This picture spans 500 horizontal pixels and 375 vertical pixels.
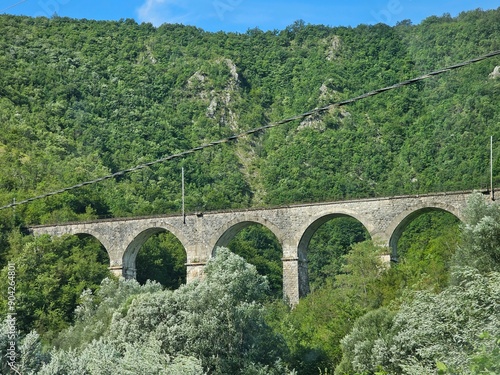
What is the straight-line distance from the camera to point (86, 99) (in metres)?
103

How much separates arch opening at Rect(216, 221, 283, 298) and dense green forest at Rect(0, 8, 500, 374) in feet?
0.59

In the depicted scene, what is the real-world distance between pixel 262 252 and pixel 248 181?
1862 centimetres

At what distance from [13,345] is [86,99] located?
79665 millimetres

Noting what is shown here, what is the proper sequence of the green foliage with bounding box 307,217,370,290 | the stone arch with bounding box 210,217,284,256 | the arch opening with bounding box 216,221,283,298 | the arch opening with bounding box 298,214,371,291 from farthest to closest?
1. the green foliage with bounding box 307,217,370,290
2. the arch opening with bounding box 298,214,371,291
3. the arch opening with bounding box 216,221,283,298
4. the stone arch with bounding box 210,217,284,256

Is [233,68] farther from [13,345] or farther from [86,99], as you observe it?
[13,345]

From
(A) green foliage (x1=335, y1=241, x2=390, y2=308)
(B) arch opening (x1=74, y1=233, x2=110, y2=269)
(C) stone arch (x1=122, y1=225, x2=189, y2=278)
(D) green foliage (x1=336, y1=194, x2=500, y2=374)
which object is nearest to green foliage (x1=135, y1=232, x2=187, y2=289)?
(B) arch opening (x1=74, y1=233, x2=110, y2=269)

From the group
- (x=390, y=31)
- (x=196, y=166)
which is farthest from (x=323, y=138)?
(x=390, y=31)

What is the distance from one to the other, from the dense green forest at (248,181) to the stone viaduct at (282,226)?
1.24 metres

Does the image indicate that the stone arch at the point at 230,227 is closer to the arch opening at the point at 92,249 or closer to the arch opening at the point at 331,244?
the arch opening at the point at 92,249

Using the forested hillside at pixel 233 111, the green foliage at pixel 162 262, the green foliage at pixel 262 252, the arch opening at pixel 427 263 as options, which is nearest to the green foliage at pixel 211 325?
the arch opening at pixel 427 263

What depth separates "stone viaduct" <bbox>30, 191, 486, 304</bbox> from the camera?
44719mm

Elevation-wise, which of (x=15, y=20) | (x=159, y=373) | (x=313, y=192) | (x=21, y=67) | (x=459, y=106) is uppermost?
(x=15, y=20)

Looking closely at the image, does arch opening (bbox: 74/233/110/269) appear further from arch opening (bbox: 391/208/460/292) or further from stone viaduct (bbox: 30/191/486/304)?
arch opening (bbox: 391/208/460/292)

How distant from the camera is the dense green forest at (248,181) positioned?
29.9 m
